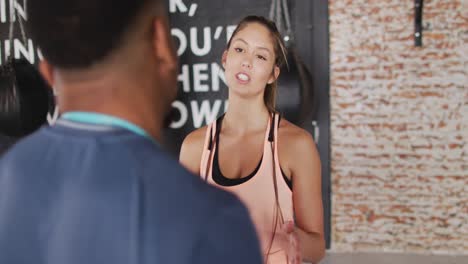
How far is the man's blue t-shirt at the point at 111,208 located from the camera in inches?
17.5

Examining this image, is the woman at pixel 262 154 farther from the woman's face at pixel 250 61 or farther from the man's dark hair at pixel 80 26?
the man's dark hair at pixel 80 26

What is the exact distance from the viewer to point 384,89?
3.00m

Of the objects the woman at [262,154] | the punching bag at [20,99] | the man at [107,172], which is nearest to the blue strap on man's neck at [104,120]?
the man at [107,172]

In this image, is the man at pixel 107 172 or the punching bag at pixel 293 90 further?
the punching bag at pixel 293 90

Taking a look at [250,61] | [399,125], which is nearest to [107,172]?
[250,61]

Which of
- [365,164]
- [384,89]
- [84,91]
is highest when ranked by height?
[84,91]

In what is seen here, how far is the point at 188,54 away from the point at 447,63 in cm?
159

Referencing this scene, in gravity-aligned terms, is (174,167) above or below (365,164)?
above

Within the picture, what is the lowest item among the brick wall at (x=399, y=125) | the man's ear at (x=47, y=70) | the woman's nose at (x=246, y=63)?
the brick wall at (x=399, y=125)

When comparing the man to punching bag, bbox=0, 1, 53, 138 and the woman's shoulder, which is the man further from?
punching bag, bbox=0, 1, 53, 138

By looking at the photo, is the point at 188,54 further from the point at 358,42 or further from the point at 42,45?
the point at 42,45

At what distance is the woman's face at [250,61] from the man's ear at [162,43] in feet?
3.28

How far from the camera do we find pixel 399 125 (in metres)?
2.99

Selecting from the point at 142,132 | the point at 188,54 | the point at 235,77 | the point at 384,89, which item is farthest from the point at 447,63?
the point at 142,132
